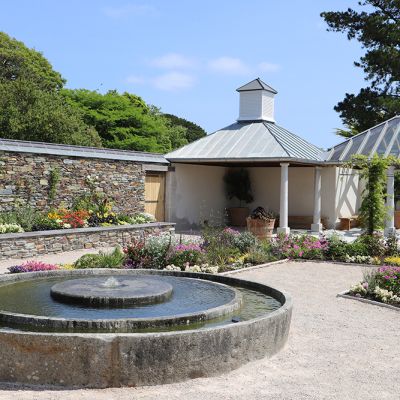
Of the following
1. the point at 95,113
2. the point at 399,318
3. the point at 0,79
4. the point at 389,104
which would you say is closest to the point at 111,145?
the point at 95,113

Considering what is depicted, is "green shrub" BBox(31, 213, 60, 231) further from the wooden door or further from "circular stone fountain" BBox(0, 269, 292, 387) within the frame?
"circular stone fountain" BBox(0, 269, 292, 387)

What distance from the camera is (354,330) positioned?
6699 mm

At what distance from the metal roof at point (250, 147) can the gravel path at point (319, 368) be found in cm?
933

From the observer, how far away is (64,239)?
1268 cm

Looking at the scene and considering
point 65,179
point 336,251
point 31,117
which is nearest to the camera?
point 336,251

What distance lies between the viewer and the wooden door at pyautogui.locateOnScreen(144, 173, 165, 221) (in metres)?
18.1

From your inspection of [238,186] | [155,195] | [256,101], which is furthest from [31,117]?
[256,101]

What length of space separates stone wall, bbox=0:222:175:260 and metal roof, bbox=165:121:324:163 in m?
3.77

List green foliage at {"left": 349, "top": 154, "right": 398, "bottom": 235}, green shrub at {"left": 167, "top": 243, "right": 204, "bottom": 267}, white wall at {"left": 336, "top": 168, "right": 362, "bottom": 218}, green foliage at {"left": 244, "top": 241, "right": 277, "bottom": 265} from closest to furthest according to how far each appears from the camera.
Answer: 1. green shrub at {"left": 167, "top": 243, "right": 204, "bottom": 267}
2. green foliage at {"left": 244, "top": 241, "right": 277, "bottom": 265}
3. green foliage at {"left": 349, "top": 154, "right": 398, "bottom": 235}
4. white wall at {"left": 336, "top": 168, "right": 362, "bottom": 218}

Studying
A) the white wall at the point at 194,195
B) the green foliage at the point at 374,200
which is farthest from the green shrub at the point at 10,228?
the green foliage at the point at 374,200

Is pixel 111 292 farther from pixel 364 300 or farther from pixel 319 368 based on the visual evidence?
pixel 364 300

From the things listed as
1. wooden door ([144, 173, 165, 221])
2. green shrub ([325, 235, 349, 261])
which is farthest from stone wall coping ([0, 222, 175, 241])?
green shrub ([325, 235, 349, 261])

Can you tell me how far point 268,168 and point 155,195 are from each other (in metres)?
5.48

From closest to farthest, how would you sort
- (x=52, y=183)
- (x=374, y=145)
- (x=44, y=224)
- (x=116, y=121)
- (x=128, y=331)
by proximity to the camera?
(x=128, y=331) < (x=44, y=224) < (x=52, y=183) < (x=374, y=145) < (x=116, y=121)
